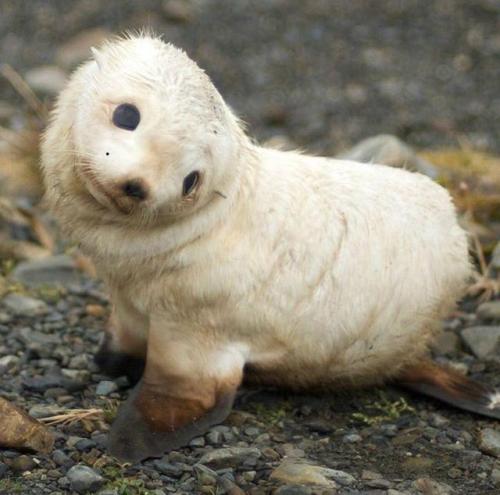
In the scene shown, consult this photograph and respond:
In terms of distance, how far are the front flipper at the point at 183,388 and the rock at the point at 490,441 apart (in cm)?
131

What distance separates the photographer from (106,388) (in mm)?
5977

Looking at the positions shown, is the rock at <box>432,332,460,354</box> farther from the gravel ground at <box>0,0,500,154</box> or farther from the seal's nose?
the gravel ground at <box>0,0,500,154</box>

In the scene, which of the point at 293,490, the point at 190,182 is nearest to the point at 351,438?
the point at 293,490

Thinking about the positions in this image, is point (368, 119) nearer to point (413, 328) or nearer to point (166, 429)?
point (413, 328)

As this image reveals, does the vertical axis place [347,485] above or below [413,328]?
below

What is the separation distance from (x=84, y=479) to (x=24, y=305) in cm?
250

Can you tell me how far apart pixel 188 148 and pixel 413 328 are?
1.81 m

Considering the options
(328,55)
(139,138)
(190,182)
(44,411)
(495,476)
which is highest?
(328,55)

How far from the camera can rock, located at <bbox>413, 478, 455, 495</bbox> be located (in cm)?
513

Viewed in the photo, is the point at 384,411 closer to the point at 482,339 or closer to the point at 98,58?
the point at 482,339

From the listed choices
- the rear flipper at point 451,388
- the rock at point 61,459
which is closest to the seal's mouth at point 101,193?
the rock at point 61,459

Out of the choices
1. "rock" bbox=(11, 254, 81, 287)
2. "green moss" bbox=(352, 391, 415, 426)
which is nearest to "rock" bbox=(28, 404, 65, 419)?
"green moss" bbox=(352, 391, 415, 426)

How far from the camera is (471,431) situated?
19.6ft

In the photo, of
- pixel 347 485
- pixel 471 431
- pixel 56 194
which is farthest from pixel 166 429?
pixel 471 431
